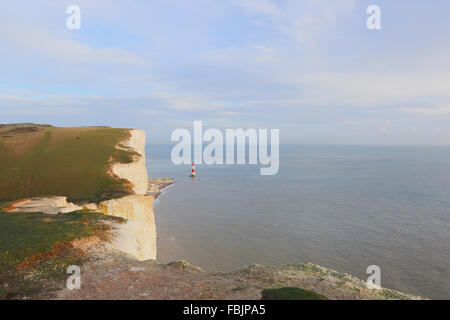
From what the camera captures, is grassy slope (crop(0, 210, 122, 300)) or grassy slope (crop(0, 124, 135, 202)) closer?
grassy slope (crop(0, 210, 122, 300))

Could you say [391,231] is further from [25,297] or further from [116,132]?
[116,132]

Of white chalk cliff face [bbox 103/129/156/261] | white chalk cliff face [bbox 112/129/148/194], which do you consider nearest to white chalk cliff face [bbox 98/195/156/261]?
white chalk cliff face [bbox 103/129/156/261]

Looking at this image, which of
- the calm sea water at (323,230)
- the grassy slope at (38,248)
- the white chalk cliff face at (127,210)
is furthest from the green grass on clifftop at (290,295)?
the calm sea water at (323,230)

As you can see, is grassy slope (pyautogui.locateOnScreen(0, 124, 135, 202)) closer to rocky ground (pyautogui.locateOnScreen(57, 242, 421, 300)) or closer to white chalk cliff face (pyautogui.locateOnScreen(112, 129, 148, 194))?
white chalk cliff face (pyautogui.locateOnScreen(112, 129, 148, 194))
